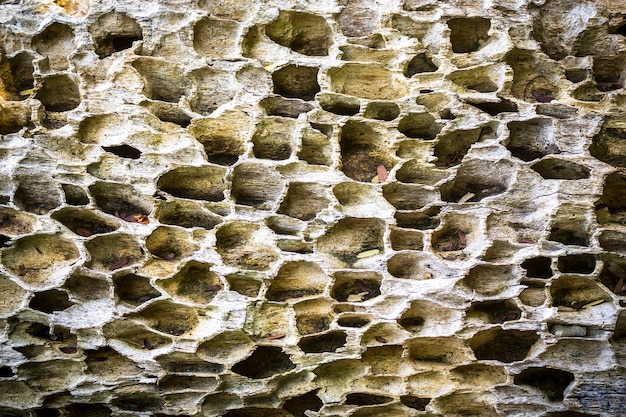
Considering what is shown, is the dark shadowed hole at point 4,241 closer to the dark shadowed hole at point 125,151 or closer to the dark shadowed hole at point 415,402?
the dark shadowed hole at point 125,151

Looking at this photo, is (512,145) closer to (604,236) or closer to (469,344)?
(604,236)

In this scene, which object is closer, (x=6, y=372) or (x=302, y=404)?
(x=6, y=372)

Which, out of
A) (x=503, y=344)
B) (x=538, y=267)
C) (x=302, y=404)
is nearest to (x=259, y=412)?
(x=302, y=404)

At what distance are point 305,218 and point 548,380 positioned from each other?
1708 millimetres

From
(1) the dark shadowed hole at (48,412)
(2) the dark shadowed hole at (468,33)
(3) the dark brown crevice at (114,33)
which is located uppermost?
(2) the dark shadowed hole at (468,33)

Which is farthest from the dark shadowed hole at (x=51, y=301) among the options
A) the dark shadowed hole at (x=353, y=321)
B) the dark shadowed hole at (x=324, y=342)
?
the dark shadowed hole at (x=353, y=321)

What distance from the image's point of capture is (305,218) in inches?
136

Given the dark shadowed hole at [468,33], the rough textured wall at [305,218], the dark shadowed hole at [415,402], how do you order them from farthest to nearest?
the dark shadowed hole at [468,33] < the dark shadowed hole at [415,402] < the rough textured wall at [305,218]

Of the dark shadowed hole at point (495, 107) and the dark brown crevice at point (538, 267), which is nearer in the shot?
the dark brown crevice at point (538, 267)

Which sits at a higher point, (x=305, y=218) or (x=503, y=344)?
(x=305, y=218)

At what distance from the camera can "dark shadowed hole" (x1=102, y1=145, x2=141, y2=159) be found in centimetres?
343

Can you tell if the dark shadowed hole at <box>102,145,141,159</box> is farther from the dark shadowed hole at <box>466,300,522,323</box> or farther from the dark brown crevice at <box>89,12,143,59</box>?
the dark shadowed hole at <box>466,300,522,323</box>

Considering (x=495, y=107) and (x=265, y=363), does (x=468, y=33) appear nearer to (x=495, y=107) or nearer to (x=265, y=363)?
(x=495, y=107)

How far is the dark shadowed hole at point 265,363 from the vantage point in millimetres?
3469
